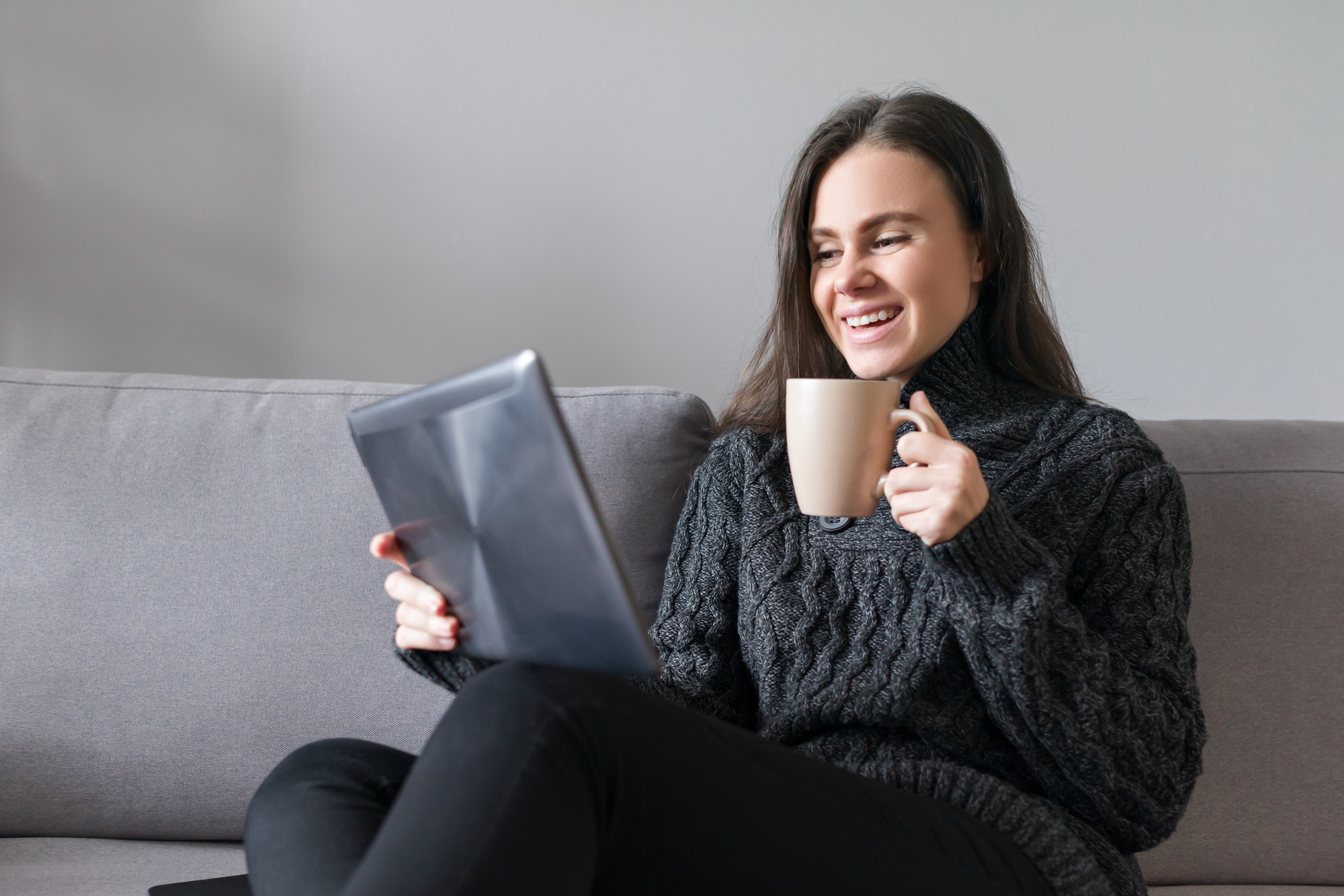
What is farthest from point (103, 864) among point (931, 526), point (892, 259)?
point (892, 259)

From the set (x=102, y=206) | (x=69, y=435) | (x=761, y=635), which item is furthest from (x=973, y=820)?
(x=102, y=206)

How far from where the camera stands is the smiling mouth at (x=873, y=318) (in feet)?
3.58

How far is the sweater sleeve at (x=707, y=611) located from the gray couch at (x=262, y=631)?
10 cm

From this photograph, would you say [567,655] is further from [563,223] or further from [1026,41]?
[1026,41]

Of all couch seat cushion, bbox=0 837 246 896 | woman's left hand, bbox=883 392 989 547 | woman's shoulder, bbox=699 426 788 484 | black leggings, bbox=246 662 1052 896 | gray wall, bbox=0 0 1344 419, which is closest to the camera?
black leggings, bbox=246 662 1052 896

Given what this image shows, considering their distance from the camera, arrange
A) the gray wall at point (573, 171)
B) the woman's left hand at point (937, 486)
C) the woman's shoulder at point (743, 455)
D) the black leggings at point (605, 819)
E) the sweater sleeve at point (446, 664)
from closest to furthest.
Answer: the black leggings at point (605, 819) → the woman's left hand at point (937, 486) → the sweater sleeve at point (446, 664) → the woman's shoulder at point (743, 455) → the gray wall at point (573, 171)

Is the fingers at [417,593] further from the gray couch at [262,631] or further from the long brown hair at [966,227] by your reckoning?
the long brown hair at [966,227]

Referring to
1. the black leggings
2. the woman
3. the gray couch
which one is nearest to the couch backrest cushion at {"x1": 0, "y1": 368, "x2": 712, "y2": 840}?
the gray couch

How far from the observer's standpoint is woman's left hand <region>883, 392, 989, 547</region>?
0.81 m

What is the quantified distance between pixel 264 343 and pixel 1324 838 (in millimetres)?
1592

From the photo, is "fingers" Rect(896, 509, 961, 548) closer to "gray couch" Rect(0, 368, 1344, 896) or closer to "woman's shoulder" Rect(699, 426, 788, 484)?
"woman's shoulder" Rect(699, 426, 788, 484)

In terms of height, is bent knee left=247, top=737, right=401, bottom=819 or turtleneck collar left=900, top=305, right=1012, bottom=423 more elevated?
turtleneck collar left=900, top=305, right=1012, bottom=423

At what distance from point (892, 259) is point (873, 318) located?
6cm

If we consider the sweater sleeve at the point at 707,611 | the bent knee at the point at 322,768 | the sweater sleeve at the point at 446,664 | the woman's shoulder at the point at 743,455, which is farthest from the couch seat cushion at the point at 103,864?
the woman's shoulder at the point at 743,455
